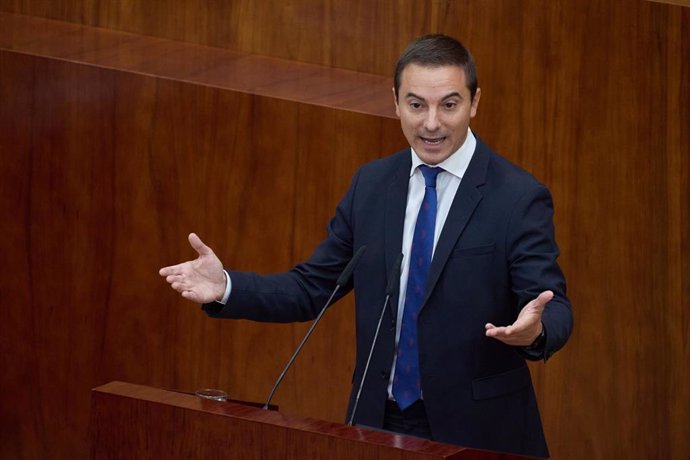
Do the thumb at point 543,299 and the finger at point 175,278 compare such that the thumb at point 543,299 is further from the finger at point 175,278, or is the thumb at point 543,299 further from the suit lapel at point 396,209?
the finger at point 175,278

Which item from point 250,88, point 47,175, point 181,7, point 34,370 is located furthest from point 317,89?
point 34,370

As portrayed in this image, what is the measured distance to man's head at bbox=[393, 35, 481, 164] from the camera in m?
1.52

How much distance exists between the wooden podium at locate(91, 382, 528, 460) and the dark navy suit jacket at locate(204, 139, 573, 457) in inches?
8.8

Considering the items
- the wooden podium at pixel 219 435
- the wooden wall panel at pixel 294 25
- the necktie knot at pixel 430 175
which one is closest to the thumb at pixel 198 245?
the wooden podium at pixel 219 435

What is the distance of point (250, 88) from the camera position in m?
2.22

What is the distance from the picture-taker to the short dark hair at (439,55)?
1518 mm

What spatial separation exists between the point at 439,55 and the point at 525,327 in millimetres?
393

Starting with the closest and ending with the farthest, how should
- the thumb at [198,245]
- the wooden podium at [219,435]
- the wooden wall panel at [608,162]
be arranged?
the wooden podium at [219,435], the thumb at [198,245], the wooden wall panel at [608,162]

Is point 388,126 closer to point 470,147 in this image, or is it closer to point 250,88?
point 250,88

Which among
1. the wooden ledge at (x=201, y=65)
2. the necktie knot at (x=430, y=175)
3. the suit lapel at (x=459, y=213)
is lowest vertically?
the suit lapel at (x=459, y=213)

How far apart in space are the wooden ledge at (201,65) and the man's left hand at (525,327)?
0.93 metres

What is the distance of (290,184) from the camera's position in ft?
7.25

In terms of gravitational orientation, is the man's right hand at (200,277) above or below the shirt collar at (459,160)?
below

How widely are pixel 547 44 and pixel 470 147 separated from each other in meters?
0.68
